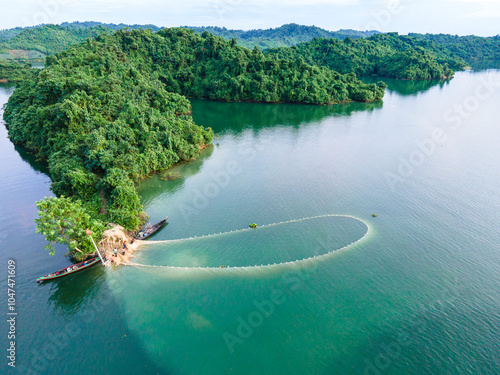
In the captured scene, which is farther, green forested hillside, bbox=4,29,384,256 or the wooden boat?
green forested hillside, bbox=4,29,384,256

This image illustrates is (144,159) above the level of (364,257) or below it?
above

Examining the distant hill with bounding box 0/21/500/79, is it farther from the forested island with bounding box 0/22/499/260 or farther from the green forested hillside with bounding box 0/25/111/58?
the forested island with bounding box 0/22/499/260

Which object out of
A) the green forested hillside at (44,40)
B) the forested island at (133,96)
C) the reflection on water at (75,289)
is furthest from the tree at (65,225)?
the green forested hillside at (44,40)

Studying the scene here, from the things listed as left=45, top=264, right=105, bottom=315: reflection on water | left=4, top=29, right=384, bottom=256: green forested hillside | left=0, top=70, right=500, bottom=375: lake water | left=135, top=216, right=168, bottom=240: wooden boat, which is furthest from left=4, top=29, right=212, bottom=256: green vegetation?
left=0, top=70, right=500, bottom=375: lake water

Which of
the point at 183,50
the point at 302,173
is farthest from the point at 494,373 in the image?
the point at 183,50

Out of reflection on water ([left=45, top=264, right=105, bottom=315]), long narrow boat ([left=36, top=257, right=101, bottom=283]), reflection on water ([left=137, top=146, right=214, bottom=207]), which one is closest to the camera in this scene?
reflection on water ([left=45, top=264, right=105, bottom=315])

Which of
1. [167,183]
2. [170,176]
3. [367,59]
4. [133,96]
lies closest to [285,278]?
[167,183]

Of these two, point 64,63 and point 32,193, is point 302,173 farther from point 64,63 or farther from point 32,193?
point 64,63
